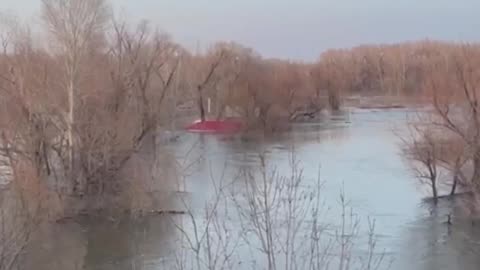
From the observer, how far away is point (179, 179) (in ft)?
50.2

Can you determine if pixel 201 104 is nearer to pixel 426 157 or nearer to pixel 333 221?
pixel 426 157

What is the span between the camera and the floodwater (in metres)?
10.3

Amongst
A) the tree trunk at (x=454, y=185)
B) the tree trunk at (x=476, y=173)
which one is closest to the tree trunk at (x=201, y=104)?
the tree trunk at (x=454, y=185)

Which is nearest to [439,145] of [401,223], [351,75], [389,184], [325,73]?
[389,184]

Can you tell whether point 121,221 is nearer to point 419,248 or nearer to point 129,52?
point 419,248

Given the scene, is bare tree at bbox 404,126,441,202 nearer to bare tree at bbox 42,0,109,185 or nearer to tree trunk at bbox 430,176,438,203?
tree trunk at bbox 430,176,438,203

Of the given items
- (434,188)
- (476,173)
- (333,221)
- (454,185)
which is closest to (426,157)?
(434,188)

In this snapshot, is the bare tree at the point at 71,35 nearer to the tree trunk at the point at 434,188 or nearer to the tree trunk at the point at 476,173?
the tree trunk at the point at 434,188

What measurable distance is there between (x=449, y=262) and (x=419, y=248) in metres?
0.77

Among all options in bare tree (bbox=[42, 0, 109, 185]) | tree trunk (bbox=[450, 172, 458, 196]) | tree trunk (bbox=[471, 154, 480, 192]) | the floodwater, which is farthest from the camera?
bare tree (bbox=[42, 0, 109, 185])

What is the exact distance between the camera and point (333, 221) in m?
12.1

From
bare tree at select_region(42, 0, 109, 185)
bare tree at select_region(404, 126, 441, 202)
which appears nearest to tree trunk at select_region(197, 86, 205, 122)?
bare tree at select_region(42, 0, 109, 185)

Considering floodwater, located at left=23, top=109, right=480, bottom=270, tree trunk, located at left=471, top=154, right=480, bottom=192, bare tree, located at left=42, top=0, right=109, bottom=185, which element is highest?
bare tree, located at left=42, top=0, right=109, bottom=185

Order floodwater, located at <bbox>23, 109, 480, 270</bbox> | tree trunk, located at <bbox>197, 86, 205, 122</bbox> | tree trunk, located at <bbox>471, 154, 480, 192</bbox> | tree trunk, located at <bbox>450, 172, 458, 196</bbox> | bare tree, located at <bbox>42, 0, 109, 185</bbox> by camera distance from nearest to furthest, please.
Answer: floodwater, located at <bbox>23, 109, 480, 270</bbox>, tree trunk, located at <bbox>471, 154, 480, 192</bbox>, tree trunk, located at <bbox>450, 172, 458, 196</bbox>, bare tree, located at <bbox>42, 0, 109, 185</bbox>, tree trunk, located at <bbox>197, 86, 205, 122</bbox>
